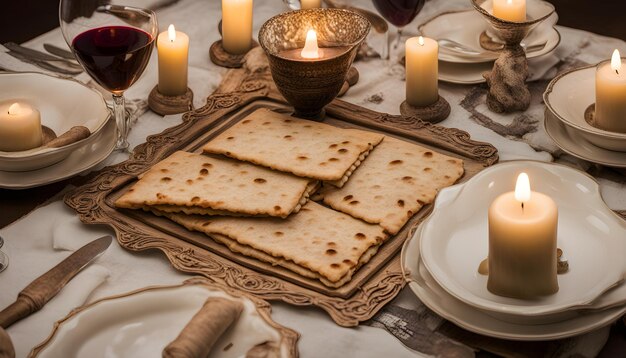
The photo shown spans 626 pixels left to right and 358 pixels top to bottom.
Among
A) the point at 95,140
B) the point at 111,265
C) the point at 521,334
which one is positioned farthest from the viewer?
the point at 95,140

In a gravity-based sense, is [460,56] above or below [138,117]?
above

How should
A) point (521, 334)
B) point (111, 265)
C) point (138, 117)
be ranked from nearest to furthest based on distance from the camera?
1. point (521, 334)
2. point (111, 265)
3. point (138, 117)

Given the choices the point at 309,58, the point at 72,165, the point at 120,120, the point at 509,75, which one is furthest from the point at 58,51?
the point at 509,75

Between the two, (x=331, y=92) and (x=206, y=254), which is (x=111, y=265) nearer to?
(x=206, y=254)

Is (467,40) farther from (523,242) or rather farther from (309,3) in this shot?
(523,242)

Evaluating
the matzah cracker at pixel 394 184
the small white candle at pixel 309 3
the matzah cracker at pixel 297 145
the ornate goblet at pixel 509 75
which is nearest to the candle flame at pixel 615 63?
the ornate goblet at pixel 509 75

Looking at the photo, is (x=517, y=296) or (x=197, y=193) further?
(x=197, y=193)

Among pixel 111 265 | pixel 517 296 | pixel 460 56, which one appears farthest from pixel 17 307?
pixel 460 56

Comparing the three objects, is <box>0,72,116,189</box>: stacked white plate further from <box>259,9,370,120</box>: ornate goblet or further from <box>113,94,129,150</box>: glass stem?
<box>259,9,370,120</box>: ornate goblet
